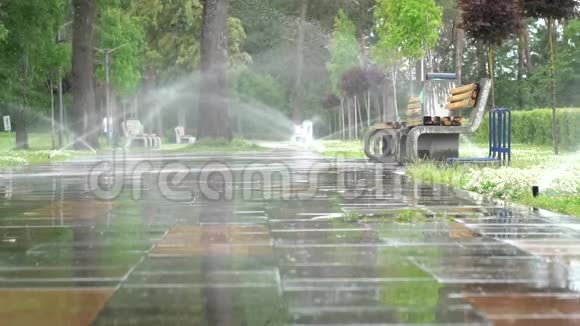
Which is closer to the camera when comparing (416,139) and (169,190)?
(169,190)

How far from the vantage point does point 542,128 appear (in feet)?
128

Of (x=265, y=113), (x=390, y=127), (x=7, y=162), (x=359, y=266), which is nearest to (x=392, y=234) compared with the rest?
(x=359, y=266)

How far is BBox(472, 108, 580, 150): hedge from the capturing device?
3447 cm

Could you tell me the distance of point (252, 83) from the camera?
9006 centimetres

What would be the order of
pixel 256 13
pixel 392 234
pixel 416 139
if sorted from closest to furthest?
1. pixel 392 234
2. pixel 416 139
3. pixel 256 13

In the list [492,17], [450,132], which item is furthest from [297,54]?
[450,132]

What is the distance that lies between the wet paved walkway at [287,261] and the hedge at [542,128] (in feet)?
74.5

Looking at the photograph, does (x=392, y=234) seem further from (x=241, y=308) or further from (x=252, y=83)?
(x=252, y=83)

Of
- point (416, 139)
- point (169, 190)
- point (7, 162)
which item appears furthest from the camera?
point (7, 162)

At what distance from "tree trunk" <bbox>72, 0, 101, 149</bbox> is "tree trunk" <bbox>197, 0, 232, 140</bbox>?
592cm

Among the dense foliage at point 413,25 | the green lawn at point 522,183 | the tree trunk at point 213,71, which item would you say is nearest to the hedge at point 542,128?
the dense foliage at point 413,25

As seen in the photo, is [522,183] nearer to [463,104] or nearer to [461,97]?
[463,104]

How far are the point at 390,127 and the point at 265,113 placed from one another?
7078cm

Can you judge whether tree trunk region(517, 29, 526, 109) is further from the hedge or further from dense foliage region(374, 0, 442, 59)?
dense foliage region(374, 0, 442, 59)
